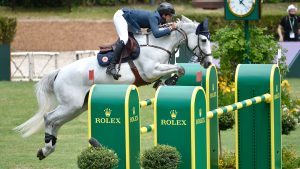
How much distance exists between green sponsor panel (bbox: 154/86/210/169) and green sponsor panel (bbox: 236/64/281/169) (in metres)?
1.96

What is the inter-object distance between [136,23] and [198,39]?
850 millimetres

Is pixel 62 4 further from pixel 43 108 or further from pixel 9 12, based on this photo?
pixel 43 108

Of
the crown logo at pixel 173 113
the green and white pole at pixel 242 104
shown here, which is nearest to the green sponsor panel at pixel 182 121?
the crown logo at pixel 173 113

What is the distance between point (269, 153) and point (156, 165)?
2.86 metres

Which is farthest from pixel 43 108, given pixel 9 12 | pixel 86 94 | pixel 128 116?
pixel 9 12

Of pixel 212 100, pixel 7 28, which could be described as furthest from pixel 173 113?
pixel 7 28

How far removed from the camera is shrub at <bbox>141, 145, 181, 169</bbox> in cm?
861

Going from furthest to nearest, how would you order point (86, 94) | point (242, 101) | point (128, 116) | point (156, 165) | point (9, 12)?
point (9, 12)
point (86, 94)
point (242, 101)
point (128, 116)
point (156, 165)

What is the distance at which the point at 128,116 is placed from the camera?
920cm

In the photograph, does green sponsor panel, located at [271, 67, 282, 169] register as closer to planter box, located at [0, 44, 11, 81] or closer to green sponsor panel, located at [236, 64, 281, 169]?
green sponsor panel, located at [236, 64, 281, 169]

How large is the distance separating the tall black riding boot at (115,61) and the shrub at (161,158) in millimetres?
4512

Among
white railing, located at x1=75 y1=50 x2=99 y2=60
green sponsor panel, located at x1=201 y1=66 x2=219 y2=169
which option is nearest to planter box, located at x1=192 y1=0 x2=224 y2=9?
white railing, located at x1=75 y1=50 x2=99 y2=60

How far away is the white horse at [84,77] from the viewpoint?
13109mm

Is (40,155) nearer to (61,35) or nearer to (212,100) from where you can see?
(212,100)
